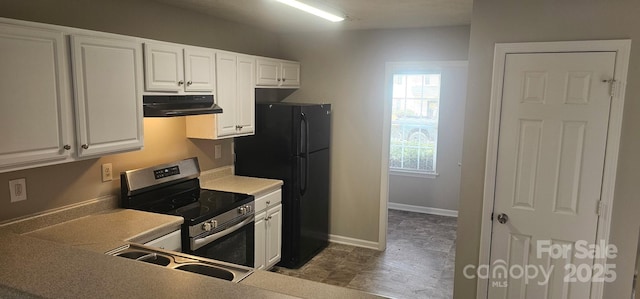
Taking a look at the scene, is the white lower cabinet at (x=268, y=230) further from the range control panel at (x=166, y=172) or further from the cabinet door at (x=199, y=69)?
the cabinet door at (x=199, y=69)

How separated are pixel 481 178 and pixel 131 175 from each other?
248 cm

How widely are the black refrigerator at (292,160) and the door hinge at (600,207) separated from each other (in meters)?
2.46

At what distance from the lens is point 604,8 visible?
247 cm

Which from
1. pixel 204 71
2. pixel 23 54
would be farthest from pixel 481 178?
pixel 23 54

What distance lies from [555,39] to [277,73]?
2613mm

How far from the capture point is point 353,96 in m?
4.68

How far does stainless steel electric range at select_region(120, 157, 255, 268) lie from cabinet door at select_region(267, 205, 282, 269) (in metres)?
0.32

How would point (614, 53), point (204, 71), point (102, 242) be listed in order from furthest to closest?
1. point (204, 71)
2. point (614, 53)
3. point (102, 242)

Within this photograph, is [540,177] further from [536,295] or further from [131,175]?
[131,175]

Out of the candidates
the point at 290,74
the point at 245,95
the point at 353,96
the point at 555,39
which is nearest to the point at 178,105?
the point at 245,95

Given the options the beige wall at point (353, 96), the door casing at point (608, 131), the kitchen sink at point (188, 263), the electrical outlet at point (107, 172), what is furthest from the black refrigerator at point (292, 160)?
the kitchen sink at point (188, 263)

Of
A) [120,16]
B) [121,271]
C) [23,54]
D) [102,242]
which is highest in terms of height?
[120,16]

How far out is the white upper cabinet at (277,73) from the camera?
4055mm

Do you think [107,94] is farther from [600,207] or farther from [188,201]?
[600,207]
